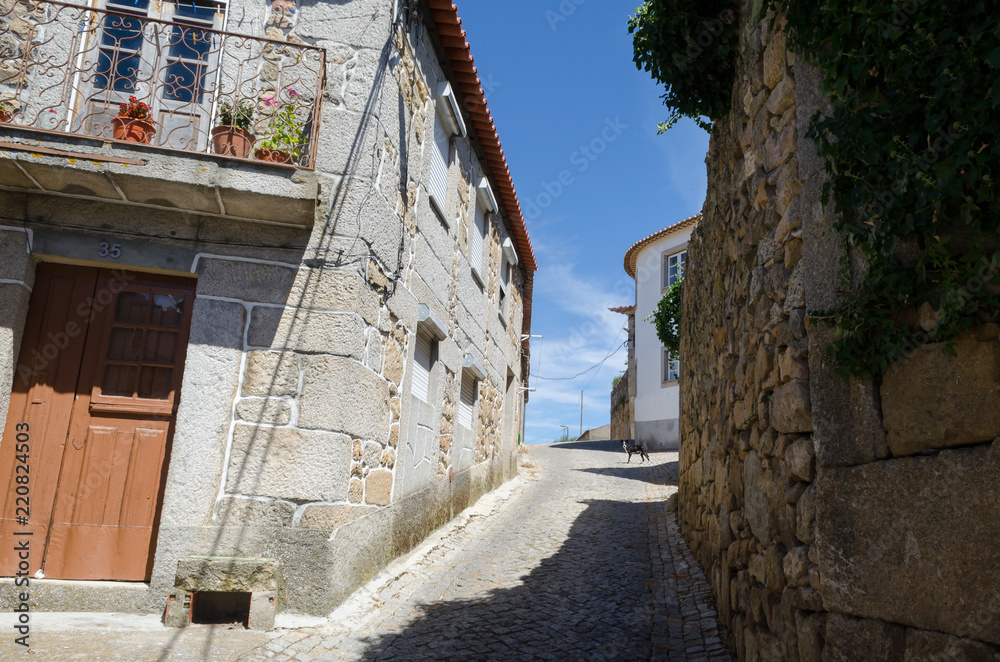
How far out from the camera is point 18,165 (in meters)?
4.00

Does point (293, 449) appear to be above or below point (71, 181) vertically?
below

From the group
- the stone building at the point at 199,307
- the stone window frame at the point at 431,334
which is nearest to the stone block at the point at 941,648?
the stone building at the point at 199,307

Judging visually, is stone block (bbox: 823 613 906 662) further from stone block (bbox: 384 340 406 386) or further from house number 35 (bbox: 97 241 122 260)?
house number 35 (bbox: 97 241 122 260)

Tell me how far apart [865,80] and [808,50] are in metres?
0.49

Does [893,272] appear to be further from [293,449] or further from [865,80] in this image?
[293,449]

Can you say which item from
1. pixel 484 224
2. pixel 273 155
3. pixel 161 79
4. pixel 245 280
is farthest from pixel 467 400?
pixel 161 79

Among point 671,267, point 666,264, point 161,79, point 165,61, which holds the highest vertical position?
point 666,264

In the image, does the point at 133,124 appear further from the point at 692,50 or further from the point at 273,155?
the point at 692,50

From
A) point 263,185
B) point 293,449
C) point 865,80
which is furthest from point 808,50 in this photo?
point 293,449

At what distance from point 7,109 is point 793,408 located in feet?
17.4

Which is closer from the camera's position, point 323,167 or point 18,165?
point 18,165

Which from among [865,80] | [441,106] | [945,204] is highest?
[441,106]

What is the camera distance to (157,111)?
16.3 ft

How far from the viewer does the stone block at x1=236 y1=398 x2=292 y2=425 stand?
4344mm
